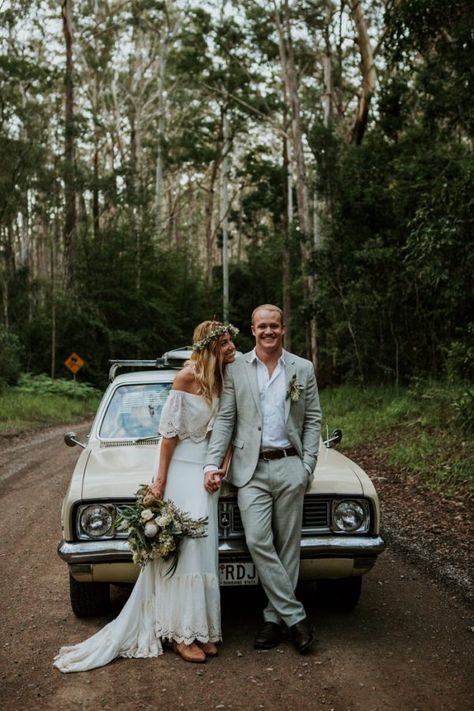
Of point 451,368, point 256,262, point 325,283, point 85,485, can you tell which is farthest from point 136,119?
point 85,485

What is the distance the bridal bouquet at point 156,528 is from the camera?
4.09 meters

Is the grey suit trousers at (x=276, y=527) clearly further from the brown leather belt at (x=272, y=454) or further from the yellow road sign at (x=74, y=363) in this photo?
the yellow road sign at (x=74, y=363)

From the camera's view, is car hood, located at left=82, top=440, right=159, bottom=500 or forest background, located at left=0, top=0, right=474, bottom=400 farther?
forest background, located at left=0, top=0, right=474, bottom=400

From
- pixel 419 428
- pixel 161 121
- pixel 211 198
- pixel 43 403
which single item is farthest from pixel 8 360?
pixel 211 198

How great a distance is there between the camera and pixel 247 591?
5516mm

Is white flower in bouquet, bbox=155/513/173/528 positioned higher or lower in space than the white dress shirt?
lower

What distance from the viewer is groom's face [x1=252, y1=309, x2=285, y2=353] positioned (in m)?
4.49

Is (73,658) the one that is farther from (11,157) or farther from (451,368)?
(11,157)

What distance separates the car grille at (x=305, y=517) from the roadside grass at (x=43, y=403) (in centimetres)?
1417

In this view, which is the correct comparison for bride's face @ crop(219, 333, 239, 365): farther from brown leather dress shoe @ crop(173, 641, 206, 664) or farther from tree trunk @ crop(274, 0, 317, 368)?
tree trunk @ crop(274, 0, 317, 368)

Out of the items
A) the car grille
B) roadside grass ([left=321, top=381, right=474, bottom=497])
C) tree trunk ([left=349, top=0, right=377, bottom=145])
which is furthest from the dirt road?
tree trunk ([left=349, top=0, right=377, bottom=145])

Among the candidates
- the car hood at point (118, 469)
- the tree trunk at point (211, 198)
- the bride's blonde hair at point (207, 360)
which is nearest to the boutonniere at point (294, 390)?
the bride's blonde hair at point (207, 360)

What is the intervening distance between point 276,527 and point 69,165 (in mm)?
28430

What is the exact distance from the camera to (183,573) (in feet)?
13.5
